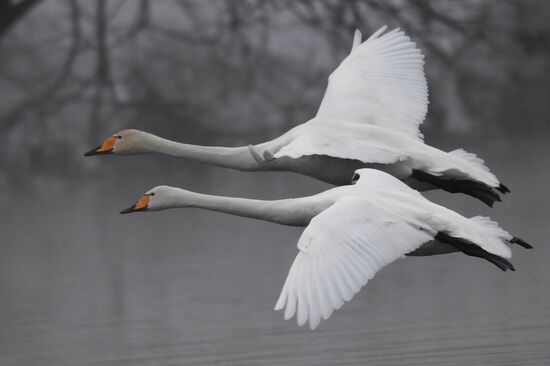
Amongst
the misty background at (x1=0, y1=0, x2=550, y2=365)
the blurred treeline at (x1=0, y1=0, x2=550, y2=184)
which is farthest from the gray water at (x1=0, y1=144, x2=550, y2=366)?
the blurred treeline at (x1=0, y1=0, x2=550, y2=184)


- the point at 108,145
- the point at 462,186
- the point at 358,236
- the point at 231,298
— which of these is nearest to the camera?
the point at 358,236

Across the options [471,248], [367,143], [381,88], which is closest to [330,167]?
[367,143]

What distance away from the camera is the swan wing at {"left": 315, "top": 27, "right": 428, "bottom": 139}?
8.43m

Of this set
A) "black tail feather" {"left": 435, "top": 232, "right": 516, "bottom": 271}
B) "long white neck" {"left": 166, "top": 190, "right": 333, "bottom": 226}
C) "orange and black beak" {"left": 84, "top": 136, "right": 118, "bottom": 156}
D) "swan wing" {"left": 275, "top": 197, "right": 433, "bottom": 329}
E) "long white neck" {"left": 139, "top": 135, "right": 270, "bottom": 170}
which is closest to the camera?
"swan wing" {"left": 275, "top": 197, "right": 433, "bottom": 329}

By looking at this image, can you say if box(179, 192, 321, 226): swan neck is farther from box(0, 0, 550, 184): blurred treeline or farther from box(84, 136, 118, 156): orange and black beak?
box(0, 0, 550, 184): blurred treeline

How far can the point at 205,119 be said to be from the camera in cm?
1656

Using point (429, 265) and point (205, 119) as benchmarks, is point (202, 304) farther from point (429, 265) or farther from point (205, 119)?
point (205, 119)

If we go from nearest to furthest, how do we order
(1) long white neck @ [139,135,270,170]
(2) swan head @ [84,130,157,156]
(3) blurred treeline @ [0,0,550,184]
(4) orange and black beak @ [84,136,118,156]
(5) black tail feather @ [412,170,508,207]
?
(5) black tail feather @ [412,170,508,207]
(1) long white neck @ [139,135,270,170]
(4) orange and black beak @ [84,136,118,156]
(2) swan head @ [84,130,157,156]
(3) blurred treeline @ [0,0,550,184]

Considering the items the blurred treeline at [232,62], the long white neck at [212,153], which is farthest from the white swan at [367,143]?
the blurred treeline at [232,62]

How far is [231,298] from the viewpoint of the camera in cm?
831

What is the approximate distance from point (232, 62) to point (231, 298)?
9.38 m

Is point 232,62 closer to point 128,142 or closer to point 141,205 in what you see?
point 128,142

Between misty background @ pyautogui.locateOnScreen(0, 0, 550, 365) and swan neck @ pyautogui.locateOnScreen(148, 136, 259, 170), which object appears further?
swan neck @ pyautogui.locateOnScreen(148, 136, 259, 170)

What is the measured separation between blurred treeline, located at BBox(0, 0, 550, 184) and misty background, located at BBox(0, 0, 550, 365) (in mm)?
22
